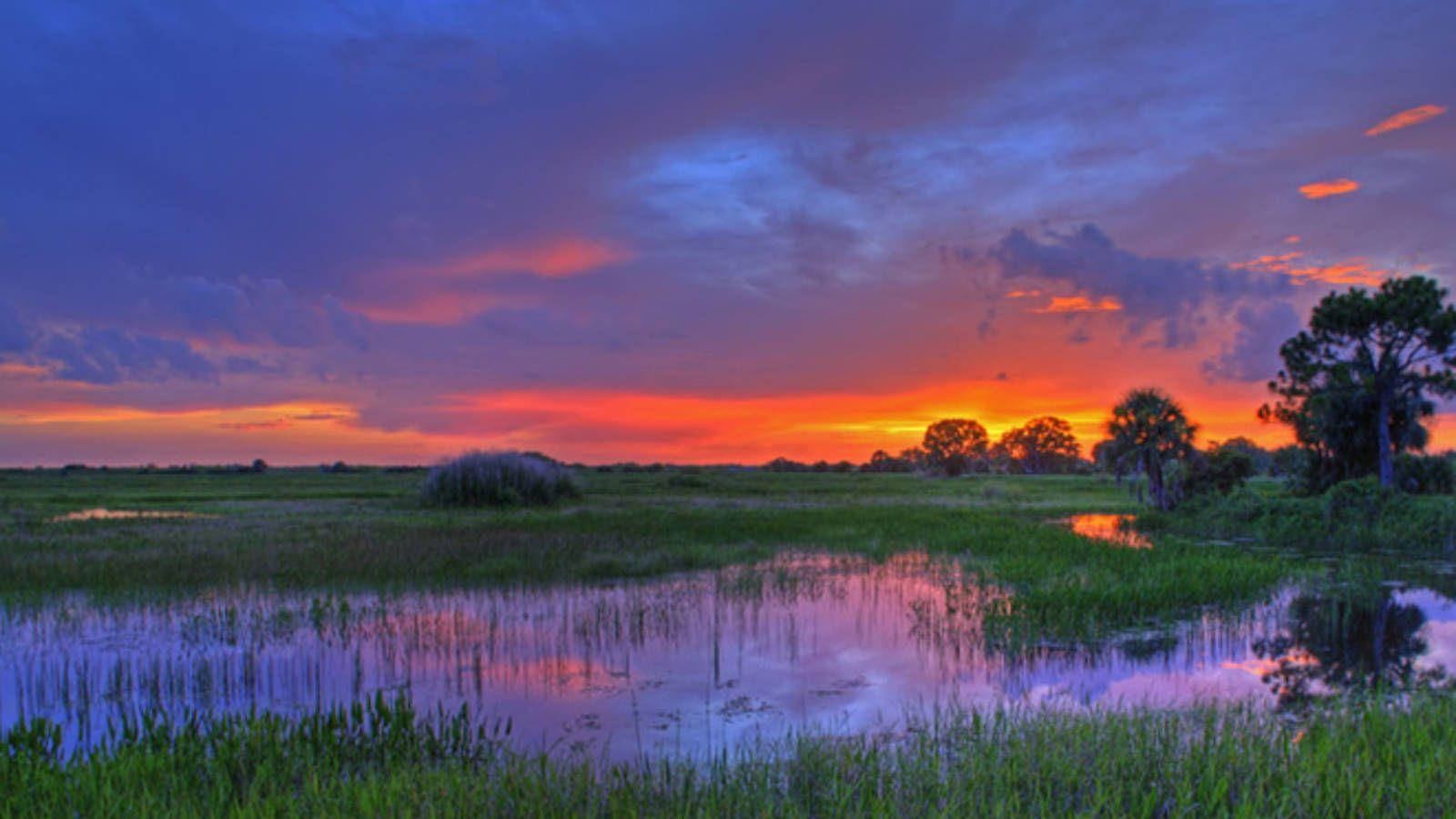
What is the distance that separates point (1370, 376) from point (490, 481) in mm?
38915

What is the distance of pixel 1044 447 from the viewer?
120938 millimetres

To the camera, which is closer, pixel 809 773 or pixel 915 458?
pixel 809 773

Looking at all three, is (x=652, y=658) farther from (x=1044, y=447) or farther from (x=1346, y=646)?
(x=1044, y=447)

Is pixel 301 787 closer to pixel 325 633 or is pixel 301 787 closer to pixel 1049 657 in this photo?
Answer: pixel 325 633

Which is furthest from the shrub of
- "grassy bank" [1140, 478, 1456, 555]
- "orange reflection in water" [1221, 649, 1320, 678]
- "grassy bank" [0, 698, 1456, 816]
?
"grassy bank" [0, 698, 1456, 816]

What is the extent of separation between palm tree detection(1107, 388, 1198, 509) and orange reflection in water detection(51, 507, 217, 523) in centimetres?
3614

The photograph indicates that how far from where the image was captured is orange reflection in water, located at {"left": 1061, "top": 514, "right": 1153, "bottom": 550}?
2238cm

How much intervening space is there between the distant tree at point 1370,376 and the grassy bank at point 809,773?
31904 millimetres

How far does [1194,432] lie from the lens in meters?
32.4

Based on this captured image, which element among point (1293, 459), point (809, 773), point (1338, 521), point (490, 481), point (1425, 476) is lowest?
point (809, 773)

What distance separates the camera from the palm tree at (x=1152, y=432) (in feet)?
106

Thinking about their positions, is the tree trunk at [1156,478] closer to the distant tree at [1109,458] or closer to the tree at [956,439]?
the distant tree at [1109,458]

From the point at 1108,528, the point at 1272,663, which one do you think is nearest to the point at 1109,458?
the point at 1108,528

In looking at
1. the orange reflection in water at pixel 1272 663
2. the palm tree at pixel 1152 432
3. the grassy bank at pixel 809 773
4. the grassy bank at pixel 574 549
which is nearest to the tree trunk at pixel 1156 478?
the palm tree at pixel 1152 432
